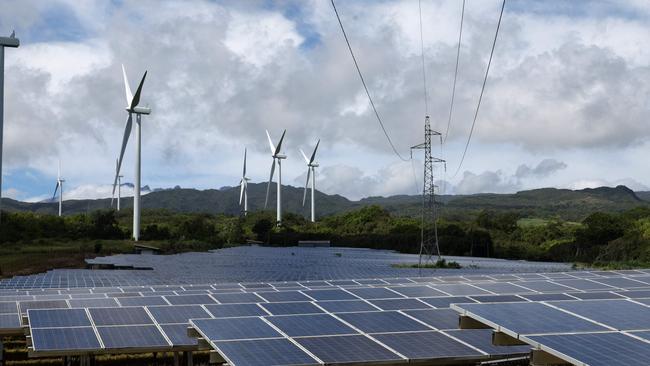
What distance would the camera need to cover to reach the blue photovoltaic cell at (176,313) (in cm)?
2281

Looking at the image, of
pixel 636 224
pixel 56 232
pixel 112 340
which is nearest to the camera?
pixel 112 340

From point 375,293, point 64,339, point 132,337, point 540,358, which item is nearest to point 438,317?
point 375,293

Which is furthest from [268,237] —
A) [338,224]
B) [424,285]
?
[424,285]

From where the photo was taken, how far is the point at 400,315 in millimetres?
21719

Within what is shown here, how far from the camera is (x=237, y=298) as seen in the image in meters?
25.7

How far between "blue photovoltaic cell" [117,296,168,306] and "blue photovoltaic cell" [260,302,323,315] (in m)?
4.26

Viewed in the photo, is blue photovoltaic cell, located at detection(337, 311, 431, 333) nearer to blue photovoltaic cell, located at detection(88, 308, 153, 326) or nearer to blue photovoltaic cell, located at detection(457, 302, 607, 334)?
blue photovoltaic cell, located at detection(457, 302, 607, 334)

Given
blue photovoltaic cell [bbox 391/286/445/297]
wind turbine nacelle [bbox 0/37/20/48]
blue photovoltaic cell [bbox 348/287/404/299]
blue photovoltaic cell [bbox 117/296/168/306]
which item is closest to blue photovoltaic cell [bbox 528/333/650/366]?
blue photovoltaic cell [bbox 348/287/404/299]

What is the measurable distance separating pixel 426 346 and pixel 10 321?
13.8 metres

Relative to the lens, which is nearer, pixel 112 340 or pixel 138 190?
pixel 112 340

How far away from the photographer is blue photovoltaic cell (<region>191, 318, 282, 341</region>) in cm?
1755

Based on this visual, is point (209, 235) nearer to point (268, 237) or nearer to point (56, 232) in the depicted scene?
point (268, 237)

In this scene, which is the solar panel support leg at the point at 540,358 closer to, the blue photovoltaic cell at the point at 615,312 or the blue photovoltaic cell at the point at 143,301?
the blue photovoltaic cell at the point at 615,312

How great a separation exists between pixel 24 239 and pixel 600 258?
86281mm
